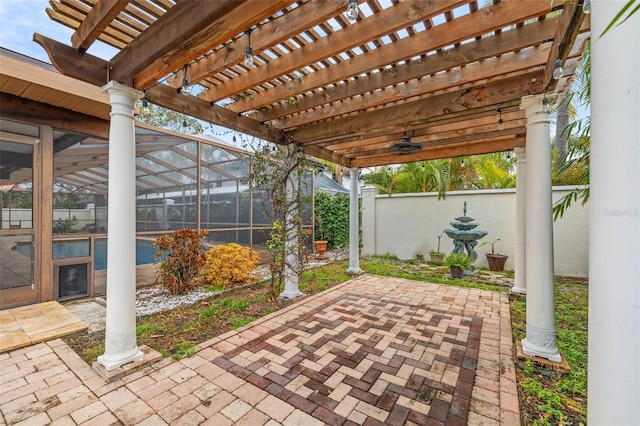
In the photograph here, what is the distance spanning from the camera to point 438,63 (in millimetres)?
2363

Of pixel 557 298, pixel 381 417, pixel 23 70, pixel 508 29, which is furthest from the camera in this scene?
pixel 557 298

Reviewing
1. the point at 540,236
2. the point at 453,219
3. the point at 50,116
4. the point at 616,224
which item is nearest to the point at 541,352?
the point at 540,236

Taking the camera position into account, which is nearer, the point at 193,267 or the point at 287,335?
the point at 287,335

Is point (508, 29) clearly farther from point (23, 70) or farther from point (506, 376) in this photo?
point (23, 70)

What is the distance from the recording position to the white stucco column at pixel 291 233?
4336 mm

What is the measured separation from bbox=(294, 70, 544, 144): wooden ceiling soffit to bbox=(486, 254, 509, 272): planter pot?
4.92 meters

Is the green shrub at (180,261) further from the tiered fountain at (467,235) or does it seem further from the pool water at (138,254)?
the tiered fountain at (467,235)

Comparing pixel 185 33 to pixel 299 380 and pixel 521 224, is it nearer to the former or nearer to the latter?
pixel 299 380

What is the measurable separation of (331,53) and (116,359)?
3180mm

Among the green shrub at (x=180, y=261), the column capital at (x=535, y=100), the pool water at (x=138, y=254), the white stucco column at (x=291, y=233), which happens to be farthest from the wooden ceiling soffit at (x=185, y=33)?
the pool water at (x=138, y=254)

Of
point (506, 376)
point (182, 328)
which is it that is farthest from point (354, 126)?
point (182, 328)

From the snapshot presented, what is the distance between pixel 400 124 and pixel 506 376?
2841 millimetres

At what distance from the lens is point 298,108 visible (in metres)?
3.32

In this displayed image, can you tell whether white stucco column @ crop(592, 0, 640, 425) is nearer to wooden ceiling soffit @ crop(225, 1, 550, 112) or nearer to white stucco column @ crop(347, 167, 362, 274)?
wooden ceiling soffit @ crop(225, 1, 550, 112)
